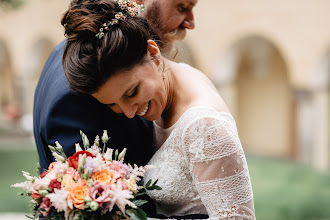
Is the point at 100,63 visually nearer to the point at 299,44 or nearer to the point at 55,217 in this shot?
the point at 55,217

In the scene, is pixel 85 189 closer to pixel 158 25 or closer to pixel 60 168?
pixel 60 168

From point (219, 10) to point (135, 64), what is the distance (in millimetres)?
13553

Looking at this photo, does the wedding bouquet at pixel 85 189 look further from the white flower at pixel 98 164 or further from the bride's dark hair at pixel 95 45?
the bride's dark hair at pixel 95 45

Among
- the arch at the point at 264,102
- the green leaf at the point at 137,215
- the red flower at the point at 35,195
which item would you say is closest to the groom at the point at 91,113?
the red flower at the point at 35,195

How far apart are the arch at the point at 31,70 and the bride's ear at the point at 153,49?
56.8 feet

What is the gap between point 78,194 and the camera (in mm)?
1944

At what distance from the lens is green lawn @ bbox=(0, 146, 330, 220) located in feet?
29.7

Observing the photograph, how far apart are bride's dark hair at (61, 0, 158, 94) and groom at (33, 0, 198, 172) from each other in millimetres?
156

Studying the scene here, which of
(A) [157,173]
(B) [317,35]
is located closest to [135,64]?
(A) [157,173]

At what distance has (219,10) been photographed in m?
15.3

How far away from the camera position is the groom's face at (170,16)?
2529mm

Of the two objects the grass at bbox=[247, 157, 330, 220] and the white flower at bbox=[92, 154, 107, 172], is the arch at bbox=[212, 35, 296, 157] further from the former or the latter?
the white flower at bbox=[92, 154, 107, 172]

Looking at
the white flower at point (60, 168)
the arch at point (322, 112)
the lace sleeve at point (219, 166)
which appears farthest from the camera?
the arch at point (322, 112)

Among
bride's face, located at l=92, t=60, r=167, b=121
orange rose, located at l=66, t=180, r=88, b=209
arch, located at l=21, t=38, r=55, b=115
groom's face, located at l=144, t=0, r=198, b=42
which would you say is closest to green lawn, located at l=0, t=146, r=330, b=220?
arch, located at l=21, t=38, r=55, b=115
